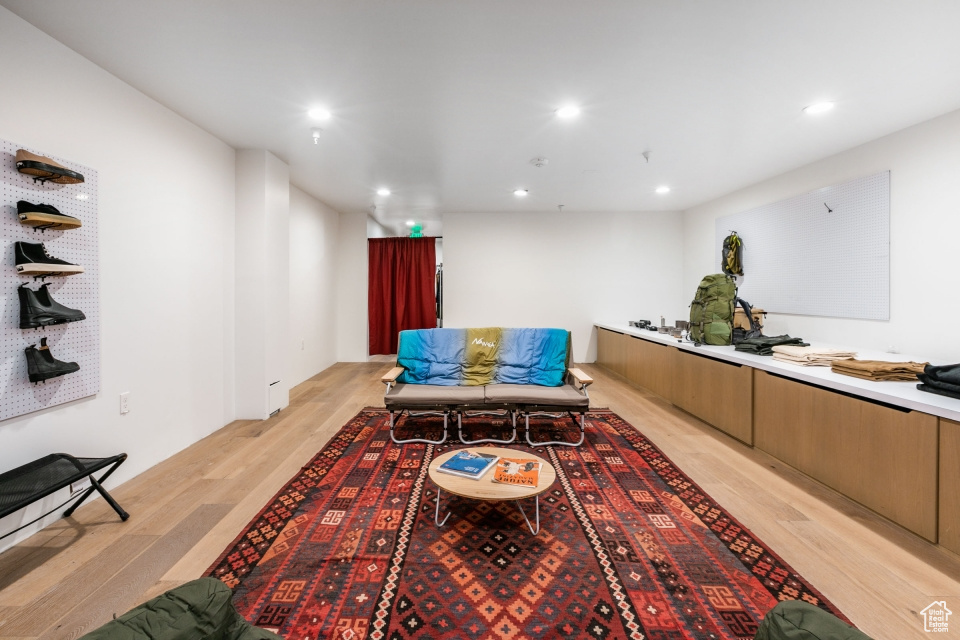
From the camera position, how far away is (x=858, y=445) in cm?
205

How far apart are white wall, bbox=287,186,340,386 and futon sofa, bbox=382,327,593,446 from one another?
5.67 ft

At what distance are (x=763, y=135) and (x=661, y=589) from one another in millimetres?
3467

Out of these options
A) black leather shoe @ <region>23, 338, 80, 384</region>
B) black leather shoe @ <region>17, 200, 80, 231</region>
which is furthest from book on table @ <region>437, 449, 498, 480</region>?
black leather shoe @ <region>17, 200, 80, 231</region>

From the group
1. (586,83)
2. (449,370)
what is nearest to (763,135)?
(586,83)

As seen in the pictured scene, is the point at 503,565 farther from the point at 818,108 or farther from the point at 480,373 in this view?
the point at 818,108

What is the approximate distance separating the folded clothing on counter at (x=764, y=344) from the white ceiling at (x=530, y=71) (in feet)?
5.61

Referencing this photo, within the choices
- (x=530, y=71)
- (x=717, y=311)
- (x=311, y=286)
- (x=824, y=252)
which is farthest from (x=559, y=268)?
(x=530, y=71)

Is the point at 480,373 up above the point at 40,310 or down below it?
below

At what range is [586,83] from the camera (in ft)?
7.59

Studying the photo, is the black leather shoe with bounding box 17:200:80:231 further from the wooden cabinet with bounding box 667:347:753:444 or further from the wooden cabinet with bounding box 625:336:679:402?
the wooden cabinet with bounding box 625:336:679:402

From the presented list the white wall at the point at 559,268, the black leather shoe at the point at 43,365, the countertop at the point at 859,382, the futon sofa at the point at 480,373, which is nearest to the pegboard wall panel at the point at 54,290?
the black leather shoe at the point at 43,365

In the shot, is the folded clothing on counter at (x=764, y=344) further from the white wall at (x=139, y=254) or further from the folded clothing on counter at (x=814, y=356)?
the white wall at (x=139, y=254)

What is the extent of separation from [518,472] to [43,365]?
2.51 m

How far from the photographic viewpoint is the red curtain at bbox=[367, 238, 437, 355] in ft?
20.2
